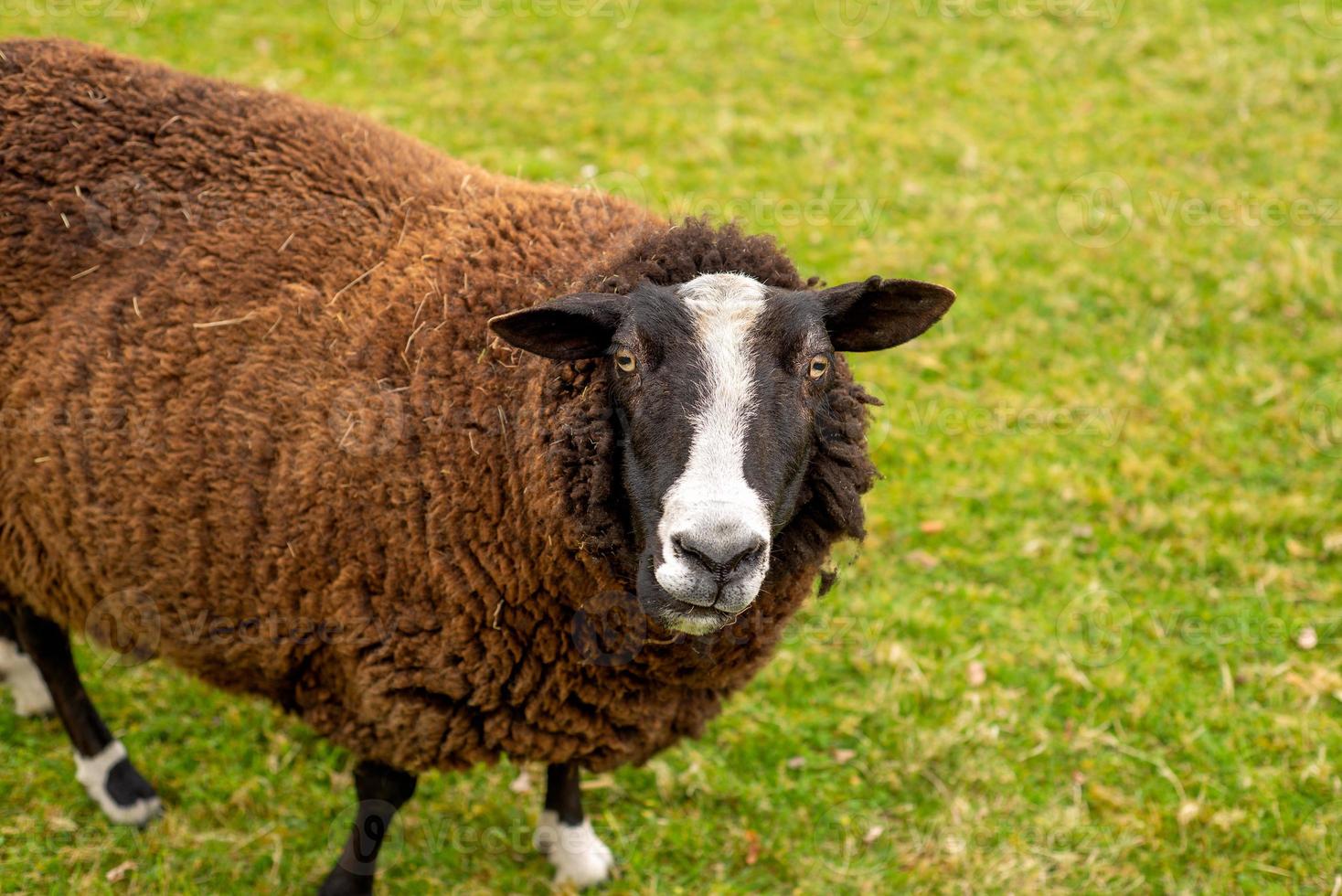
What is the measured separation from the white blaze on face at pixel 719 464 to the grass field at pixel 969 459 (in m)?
2.25

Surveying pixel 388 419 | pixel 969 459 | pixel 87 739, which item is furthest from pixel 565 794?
pixel 969 459

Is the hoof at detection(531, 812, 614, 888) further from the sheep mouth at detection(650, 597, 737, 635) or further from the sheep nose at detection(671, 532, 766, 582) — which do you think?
the sheep nose at detection(671, 532, 766, 582)

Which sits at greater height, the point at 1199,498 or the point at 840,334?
the point at 840,334

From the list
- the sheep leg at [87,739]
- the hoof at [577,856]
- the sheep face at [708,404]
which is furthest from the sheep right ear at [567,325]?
the sheep leg at [87,739]

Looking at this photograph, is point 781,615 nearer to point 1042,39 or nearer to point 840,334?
point 840,334

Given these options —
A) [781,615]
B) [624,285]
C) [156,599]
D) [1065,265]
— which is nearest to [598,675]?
[781,615]

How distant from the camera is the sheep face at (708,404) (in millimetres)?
3193

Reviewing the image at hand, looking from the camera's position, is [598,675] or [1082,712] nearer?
[598,675]

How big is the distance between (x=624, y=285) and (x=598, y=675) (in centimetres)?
134

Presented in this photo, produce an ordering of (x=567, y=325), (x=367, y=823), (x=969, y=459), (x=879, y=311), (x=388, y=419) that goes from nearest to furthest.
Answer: (x=567, y=325)
(x=879, y=311)
(x=388, y=419)
(x=367, y=823)
(x=969, y=459)

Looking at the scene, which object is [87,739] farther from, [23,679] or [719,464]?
[719,464]

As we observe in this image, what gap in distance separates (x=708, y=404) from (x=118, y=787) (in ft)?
11.3

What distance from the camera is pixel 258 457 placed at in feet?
13.4

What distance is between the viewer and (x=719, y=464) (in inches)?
128
